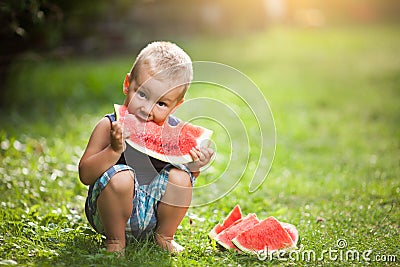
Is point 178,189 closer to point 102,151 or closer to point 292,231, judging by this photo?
point 102,151

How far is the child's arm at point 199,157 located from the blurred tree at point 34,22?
9.59ft

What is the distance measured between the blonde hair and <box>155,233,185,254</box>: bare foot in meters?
0.91

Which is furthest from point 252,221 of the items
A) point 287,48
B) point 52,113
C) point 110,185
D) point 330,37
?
point 330,37

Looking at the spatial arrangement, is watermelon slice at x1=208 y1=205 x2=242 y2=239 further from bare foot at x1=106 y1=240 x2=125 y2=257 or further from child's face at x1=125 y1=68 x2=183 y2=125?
child's face at x1=125 y1=68 x2=183 y2=125

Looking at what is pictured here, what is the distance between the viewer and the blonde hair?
3.46 m

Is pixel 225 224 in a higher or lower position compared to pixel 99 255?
lower

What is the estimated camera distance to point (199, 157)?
3520mm

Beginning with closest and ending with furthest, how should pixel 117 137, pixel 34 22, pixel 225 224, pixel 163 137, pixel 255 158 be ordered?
pixel 117 137, pixel 163 137, pixel 225 224, pixel 34 22, pixel 255 158

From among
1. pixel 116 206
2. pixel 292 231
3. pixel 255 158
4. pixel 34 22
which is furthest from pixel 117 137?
pixel 255 158

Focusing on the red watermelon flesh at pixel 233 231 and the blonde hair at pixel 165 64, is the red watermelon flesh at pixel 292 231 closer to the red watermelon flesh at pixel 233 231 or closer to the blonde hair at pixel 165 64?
the red watermelon flesh at pixel 233 231

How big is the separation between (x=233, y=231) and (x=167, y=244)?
45 cm

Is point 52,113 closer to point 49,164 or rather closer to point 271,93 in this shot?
point 49,164

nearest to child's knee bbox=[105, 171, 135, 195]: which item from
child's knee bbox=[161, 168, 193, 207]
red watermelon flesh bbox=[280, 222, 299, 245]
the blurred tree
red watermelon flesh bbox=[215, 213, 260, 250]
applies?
child's knee bbox=[161, 168, 193, 207]

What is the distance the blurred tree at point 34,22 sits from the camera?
19.5 ft
